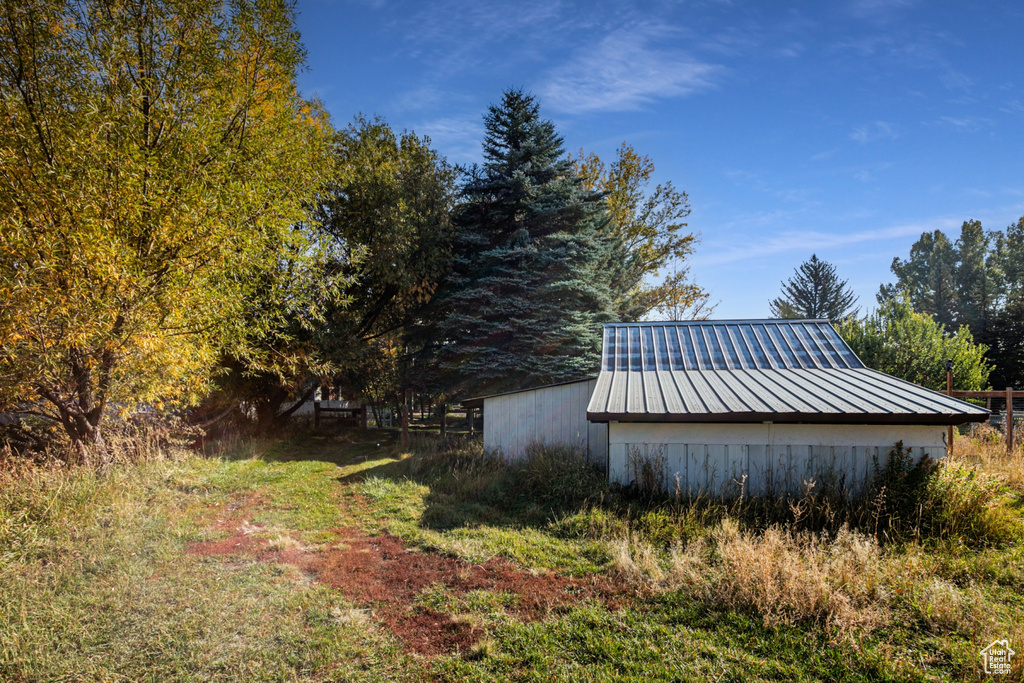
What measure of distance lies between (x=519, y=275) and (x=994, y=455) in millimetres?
12903

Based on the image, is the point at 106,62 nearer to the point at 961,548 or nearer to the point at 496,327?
the point at 496,327

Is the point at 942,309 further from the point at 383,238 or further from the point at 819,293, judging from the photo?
the point at 383,238

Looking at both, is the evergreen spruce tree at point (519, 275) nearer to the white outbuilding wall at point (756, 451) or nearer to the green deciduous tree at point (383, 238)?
the green deciduous tree at point (383, 238)

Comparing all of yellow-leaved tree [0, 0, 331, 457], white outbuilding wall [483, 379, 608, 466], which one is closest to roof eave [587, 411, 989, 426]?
white outbuilding wall [483, 379, 608, 466]

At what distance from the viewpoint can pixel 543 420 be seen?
11133mm

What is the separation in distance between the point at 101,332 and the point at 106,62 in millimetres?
5251

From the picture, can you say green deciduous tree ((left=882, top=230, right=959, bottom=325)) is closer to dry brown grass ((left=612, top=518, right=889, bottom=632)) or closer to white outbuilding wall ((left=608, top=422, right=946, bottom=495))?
white outbuilding wall ((left=608, top=422, right=946, bottom=495))

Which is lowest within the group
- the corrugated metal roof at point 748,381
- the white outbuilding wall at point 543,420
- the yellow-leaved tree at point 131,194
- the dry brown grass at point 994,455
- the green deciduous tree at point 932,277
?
the dry brown grass at point 994,455

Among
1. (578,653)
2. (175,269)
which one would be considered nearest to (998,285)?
(578,653)

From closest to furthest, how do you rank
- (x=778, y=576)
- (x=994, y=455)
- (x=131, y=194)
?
(x=778, y=576) < (x=131, y=194) < (x=994, y=455)

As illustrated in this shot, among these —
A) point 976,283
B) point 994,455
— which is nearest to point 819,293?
point 976,283

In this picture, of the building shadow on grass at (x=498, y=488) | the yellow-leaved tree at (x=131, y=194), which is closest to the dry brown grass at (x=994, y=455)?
the building shadow on grass at (x=498, y=488)

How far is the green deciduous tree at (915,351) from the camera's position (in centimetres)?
1580

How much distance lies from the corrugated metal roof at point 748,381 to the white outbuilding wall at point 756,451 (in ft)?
1.46
